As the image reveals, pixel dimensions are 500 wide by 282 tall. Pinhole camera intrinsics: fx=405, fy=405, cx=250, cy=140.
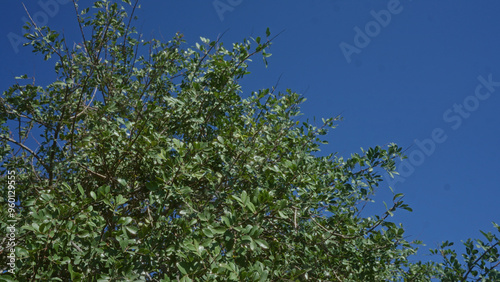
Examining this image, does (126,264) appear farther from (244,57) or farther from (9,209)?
(244,57)

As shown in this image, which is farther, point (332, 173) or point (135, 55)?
point (135, 55)

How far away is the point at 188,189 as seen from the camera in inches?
134

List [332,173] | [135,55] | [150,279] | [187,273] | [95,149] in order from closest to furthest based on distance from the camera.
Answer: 1. [187,273]
2. [150,279]
3. [332,173]
4. [95,149]
5. [135,55]

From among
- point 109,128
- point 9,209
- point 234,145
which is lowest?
point 234,145

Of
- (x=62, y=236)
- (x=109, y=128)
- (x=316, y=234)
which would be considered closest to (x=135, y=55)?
(x=109, y=128)

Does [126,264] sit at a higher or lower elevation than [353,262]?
higher

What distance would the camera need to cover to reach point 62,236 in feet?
10.9

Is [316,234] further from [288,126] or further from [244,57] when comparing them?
[244,57]

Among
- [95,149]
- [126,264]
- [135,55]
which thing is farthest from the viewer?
[135,55]

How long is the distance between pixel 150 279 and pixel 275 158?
6.18 feet

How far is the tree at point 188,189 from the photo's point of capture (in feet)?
10.8

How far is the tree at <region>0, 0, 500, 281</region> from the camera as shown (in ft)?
10.8

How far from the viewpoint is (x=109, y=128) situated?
4.70 m

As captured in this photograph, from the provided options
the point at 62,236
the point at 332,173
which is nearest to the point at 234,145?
the point at 332,173
